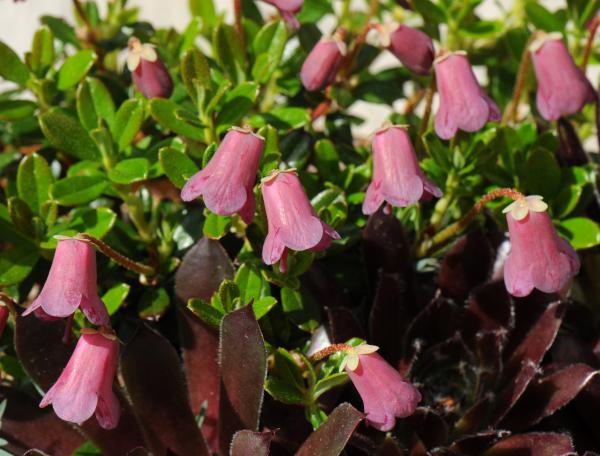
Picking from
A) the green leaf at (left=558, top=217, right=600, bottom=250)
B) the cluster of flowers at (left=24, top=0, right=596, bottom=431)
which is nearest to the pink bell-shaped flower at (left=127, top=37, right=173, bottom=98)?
the cluster of flowers at (left=24, top=0, right=596, bottom=431)

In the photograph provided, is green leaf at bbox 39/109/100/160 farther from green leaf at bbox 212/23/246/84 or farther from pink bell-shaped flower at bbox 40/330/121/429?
pink bell-shaped flower at bbox 40/330/121/429

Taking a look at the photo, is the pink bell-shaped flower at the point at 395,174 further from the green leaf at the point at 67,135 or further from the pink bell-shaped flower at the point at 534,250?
the green leaf at the point at 67,135

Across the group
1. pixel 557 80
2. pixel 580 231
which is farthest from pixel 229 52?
pixel 580 231

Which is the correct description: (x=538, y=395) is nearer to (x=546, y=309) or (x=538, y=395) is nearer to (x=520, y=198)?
(x=546, y=309)

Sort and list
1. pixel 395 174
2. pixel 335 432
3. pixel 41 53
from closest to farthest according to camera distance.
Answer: pixel 335 432
pixel 395 174
pixel 41 53

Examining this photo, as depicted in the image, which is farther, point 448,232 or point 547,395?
point 448,232

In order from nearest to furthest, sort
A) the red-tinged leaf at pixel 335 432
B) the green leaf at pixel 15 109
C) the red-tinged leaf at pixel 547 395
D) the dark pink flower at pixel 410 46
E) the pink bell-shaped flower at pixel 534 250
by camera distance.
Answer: the red-tinged leaf at pixel 335 432 → the pink bell-shaped flower at pixel 534 250 → the red-tinged leaf at pixel 547 395 → the dark pink flower at pixel 410 46 → the green leaf at pixel 15 109

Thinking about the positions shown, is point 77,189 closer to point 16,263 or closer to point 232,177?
point 16,263

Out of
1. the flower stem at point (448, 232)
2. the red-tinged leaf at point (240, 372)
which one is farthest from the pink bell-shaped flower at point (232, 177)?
the flower stem at point (448, 232)
